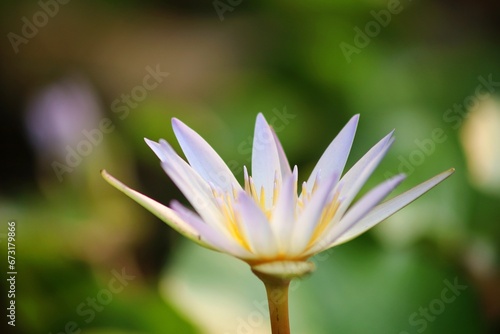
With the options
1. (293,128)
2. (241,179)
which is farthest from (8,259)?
(293,128)

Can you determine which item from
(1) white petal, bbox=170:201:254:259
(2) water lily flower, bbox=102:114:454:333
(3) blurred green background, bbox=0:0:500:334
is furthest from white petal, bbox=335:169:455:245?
(3) blurred green background, bbox=0:0:500:334

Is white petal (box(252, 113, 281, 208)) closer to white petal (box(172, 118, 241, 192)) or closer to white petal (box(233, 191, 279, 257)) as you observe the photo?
white petal (box(172, 118, 241, 192))

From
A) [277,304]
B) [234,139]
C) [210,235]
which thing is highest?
[210,235]

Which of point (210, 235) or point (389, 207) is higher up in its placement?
point (210, 235)

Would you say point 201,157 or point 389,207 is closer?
point 389,207

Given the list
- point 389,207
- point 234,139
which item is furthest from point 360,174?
point 234,139

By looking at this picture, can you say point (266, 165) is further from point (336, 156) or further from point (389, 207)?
point (389, 207)
